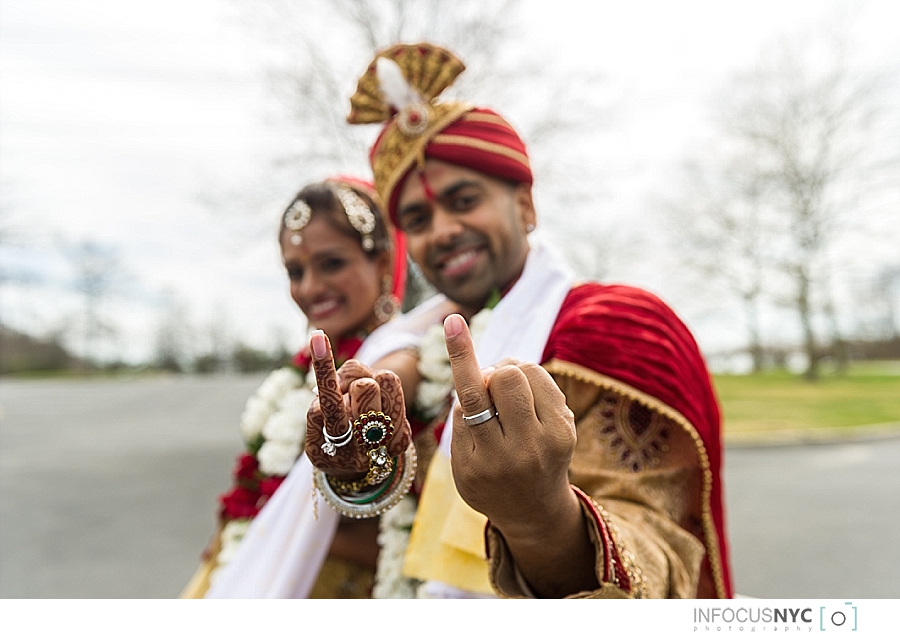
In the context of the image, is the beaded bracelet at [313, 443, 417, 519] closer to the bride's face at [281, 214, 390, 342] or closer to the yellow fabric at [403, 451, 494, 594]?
the yellow fabric at [403, 451, 494, 594]

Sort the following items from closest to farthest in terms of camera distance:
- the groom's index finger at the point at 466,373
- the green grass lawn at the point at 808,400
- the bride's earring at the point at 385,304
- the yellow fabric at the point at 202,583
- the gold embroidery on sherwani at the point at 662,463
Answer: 1. the groom's index finger at the point at 466,373
2. the gold embroidery on sherwani at the point at 662,463
3. the bride's earring at the point at 385,304
4. the yellow fabric at the point at 202,583
5. the green grass lawn at the point at 808,400

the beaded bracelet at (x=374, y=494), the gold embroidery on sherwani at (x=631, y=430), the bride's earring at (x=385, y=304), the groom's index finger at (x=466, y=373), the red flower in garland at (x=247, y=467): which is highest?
the groom's index finger at (x=466, y=373)

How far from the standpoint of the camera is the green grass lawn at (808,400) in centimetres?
912

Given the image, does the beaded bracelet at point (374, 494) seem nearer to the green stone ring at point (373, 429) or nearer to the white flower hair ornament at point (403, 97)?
the green stone ring at point (373, 429)

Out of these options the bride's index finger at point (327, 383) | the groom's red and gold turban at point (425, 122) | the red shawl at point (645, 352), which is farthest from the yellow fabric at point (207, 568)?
the bride's index finger at point (327, 383)

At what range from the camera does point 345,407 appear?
0.74m

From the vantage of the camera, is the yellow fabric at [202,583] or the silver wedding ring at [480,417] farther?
the yellow fabric at [202,583]

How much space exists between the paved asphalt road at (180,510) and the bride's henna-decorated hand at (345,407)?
3015 mm

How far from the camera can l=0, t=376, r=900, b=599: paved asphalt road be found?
14.1ft

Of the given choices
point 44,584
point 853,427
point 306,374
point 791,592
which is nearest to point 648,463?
point 306,374

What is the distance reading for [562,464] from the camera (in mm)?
755

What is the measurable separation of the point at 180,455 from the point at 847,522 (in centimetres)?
722

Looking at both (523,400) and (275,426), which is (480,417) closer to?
(523,400)
